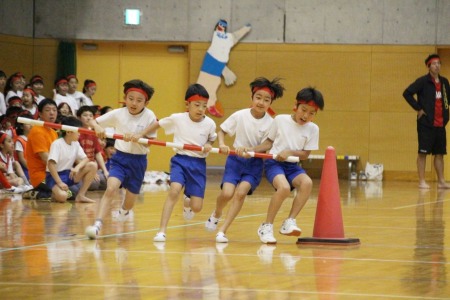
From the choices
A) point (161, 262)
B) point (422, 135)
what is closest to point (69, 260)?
point (161, 262)

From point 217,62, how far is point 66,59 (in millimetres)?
3192

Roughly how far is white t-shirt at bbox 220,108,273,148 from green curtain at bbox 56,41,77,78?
12224mm

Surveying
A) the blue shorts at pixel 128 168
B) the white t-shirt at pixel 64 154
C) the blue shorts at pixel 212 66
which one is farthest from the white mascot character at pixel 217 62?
the blue shorts at pixel 128 168

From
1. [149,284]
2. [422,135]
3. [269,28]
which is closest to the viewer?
[149,284]

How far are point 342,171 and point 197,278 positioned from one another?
47.5 ft

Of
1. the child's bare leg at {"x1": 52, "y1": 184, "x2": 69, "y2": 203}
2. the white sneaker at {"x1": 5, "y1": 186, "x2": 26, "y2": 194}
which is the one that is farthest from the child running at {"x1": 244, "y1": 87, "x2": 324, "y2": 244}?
the white sneaker at {"x1": 5, "y1": 186, "x2": 26, "y2": 194}

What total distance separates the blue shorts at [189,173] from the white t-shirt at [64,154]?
13.5 ft

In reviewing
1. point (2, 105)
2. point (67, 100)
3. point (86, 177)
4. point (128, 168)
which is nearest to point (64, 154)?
point (86, 177)

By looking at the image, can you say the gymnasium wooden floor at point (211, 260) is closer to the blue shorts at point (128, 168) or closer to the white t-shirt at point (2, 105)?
the blue shorts at point (128, 168)

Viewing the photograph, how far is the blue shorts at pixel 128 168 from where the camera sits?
28.8ft

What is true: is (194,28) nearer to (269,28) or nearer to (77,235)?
(269,28)

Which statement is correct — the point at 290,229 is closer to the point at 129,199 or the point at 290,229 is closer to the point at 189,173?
the point at 189,173

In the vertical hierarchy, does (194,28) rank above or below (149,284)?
above

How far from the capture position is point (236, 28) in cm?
2020
